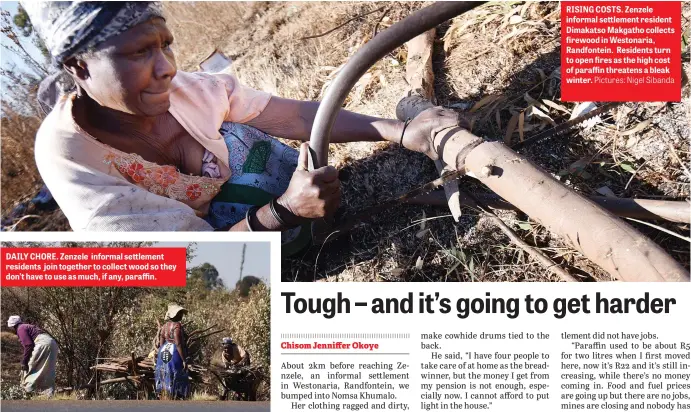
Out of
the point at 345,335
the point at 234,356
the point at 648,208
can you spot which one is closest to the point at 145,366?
the point at 234,356

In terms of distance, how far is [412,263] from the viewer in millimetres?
2145

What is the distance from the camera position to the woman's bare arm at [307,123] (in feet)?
7.16

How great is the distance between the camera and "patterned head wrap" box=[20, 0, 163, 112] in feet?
5.44

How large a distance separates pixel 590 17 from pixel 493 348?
1.12 metres

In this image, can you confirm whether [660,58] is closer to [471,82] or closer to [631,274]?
[471,82]

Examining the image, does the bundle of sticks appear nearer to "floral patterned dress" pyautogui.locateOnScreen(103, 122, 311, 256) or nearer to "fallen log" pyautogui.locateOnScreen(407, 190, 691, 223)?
"floral patterned dress" pyautogui.locateOnScreen(103, 122, 311, 256)

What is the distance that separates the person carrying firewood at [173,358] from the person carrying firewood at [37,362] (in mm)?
299

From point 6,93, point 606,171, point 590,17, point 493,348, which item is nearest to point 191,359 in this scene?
point 493,348

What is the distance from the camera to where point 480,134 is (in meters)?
2.27

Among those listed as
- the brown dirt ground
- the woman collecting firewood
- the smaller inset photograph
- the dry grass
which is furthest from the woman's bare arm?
the dry grass

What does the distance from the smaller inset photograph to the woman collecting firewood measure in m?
0.15
